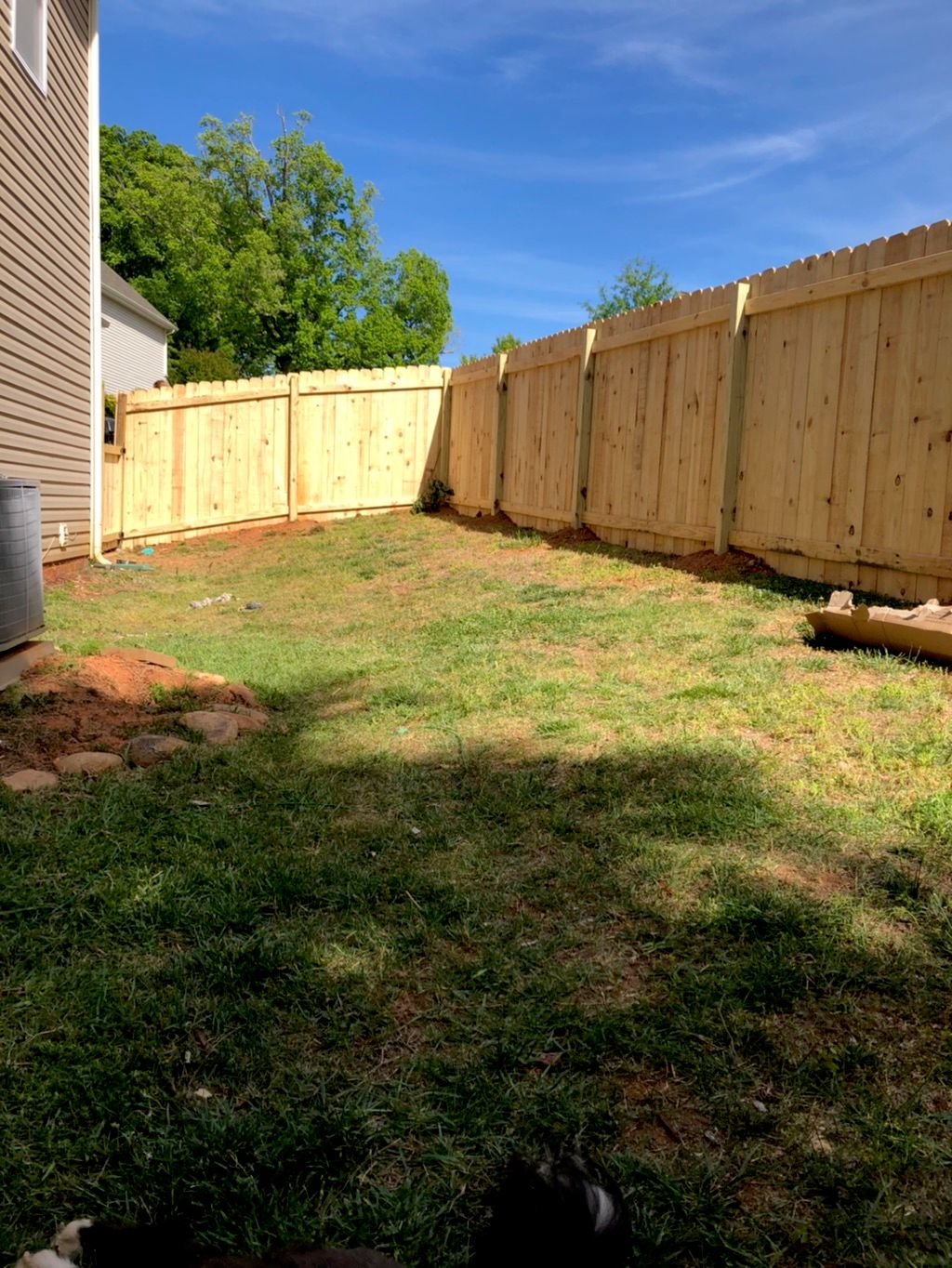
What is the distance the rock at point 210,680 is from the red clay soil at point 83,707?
1 cm

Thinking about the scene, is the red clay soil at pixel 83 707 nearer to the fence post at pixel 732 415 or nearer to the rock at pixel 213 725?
the rock at pixel 213 725

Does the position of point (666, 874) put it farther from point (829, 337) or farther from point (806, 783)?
point (829, 337)

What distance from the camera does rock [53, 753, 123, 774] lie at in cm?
349

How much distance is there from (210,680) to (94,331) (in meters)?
7.37

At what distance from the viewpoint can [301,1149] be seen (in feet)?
5.45

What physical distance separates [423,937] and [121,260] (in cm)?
3686

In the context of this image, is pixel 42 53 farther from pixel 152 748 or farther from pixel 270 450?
pixel 152 748

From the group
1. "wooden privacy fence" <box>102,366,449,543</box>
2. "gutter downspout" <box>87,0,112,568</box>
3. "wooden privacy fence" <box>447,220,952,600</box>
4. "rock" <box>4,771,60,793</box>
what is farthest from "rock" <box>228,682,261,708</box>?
"wooden privacy fence" <box>102,366,449,543</box>

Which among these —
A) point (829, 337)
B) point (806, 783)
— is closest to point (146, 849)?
point (806, 783)

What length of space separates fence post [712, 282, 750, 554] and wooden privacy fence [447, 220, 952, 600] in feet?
0.04

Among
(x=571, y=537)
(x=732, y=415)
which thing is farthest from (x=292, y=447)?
(x=732, y=415)

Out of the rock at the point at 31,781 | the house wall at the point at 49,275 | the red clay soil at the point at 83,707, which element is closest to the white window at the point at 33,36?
the house wall at the point at 49,275

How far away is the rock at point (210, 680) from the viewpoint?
477 cm

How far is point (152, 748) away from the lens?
3717 millimetres
